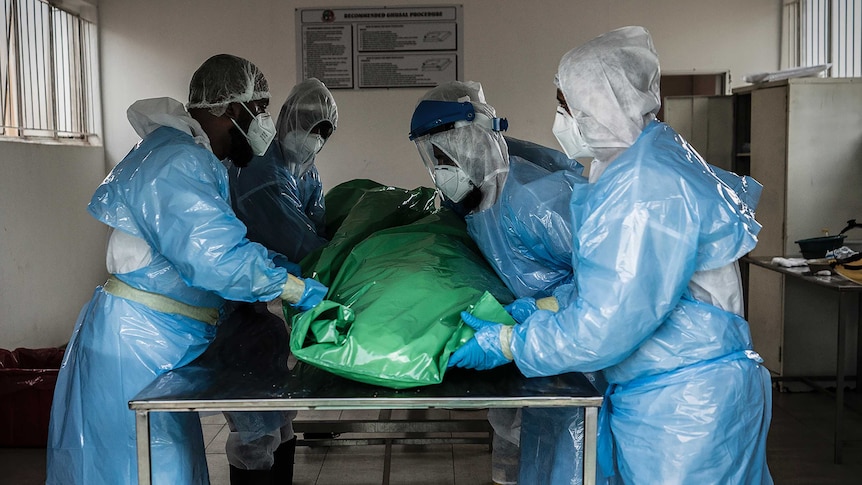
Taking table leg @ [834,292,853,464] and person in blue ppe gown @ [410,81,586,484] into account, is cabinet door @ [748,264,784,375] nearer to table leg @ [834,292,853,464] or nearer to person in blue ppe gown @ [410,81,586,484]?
table leg @ [834,292,853,464]

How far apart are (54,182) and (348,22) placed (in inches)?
77.9

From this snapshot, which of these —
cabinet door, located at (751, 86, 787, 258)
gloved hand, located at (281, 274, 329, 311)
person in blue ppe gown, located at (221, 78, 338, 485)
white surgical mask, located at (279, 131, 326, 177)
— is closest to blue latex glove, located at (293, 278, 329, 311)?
gloved hand, located at (281, 274, 329, 311)

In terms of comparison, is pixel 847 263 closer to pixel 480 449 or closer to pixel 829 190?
pixel 829 190

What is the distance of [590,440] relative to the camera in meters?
1.47

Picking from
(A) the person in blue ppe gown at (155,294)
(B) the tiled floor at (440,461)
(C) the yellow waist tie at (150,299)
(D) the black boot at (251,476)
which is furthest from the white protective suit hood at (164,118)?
(B) the tiled floor at (440,461)

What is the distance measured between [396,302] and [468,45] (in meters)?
3.70

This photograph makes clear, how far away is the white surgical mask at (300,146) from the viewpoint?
9.18 ft

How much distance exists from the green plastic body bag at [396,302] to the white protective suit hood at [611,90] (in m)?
0.38

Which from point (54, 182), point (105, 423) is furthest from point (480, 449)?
point (54, 182)

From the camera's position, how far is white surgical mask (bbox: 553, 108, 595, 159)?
5.64 ft

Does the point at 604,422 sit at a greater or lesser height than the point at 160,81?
lesser

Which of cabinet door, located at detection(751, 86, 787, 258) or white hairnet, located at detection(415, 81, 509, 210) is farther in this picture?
cabinet door, located at detection(751, 86, 787, 258)

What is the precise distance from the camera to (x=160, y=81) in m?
5.11

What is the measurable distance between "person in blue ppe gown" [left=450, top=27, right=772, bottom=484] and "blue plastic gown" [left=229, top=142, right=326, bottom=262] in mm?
1120
